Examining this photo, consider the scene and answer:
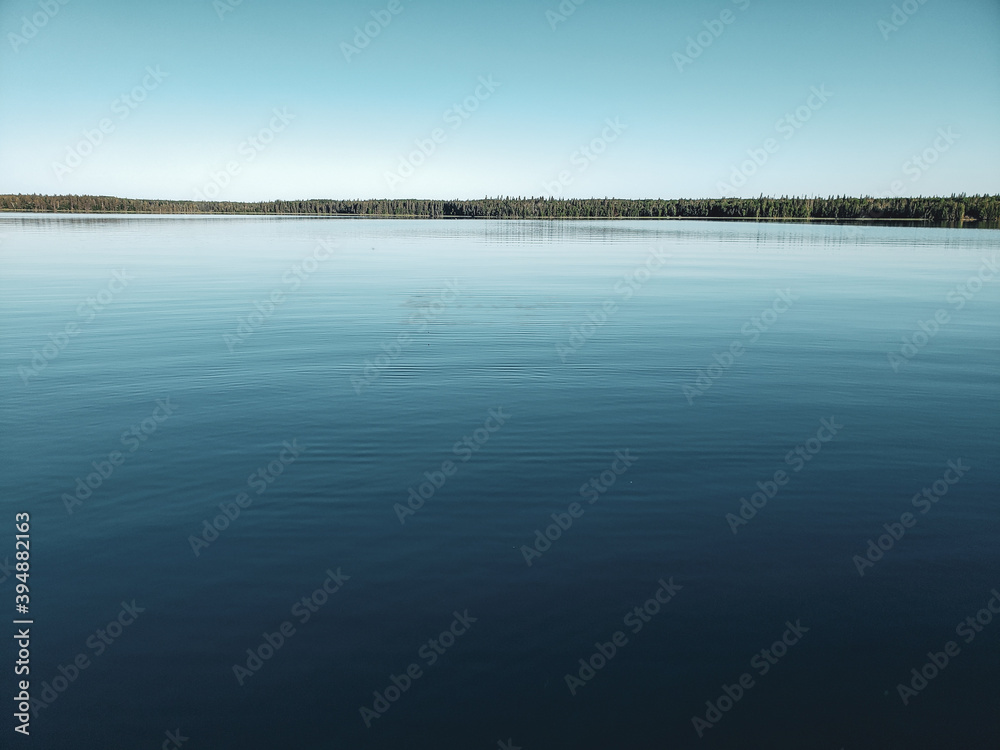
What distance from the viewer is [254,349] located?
2134 centimetres

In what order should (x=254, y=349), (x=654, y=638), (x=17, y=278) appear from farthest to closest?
(x=17, y=278) → (x=254, y=349) → (x=654, y=638)

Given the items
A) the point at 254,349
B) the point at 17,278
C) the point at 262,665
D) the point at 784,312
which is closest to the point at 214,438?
the point at 262,665

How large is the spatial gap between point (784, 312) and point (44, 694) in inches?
1195

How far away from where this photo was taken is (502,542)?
30.9 ft

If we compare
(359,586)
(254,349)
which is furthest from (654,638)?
(254,349)

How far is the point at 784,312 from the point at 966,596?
A: 23.6 meters

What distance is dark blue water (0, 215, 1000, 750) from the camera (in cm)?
652

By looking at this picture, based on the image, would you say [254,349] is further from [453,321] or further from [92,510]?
[92,510]

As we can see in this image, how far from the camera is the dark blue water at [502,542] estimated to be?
21.4 feet

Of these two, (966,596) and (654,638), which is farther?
(966,596)

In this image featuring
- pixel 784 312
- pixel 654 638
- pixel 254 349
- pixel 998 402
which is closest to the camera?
pixel 654 638

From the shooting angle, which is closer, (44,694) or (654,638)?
(44,694)

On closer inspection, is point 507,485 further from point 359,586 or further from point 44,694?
point 44,694

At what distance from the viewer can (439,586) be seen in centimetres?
831
